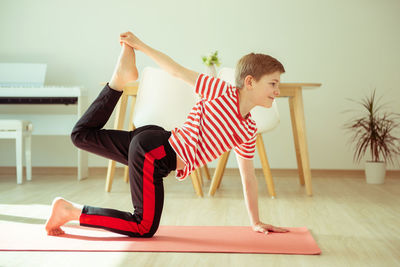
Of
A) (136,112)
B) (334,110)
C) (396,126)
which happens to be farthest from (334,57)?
(136,112)

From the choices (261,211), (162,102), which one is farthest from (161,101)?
(261,211)

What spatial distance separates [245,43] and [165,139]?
2401 millimetres

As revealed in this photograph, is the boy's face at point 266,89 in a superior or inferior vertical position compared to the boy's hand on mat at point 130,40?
inferior

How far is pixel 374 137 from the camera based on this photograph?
3590mm

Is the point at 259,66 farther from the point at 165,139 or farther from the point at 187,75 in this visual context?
the point at 165,139

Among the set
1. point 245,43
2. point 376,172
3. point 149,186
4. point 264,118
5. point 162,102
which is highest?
point 245,43

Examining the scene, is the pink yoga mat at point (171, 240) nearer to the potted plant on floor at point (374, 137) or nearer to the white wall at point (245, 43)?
the potted plant on floor at point (374, 137)

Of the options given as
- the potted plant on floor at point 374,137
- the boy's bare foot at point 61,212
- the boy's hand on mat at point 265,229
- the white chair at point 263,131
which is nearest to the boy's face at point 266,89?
the boy's hand on mat at point 265,229

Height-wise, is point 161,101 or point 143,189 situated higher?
point 161,101

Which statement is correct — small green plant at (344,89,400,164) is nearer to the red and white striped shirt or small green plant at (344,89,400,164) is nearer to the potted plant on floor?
the potted plant on floor

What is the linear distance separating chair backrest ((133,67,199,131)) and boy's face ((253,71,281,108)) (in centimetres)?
113

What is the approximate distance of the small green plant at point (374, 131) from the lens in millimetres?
3605

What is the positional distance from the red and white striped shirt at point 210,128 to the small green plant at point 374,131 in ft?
7.07

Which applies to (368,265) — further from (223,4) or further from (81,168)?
(223,4)
